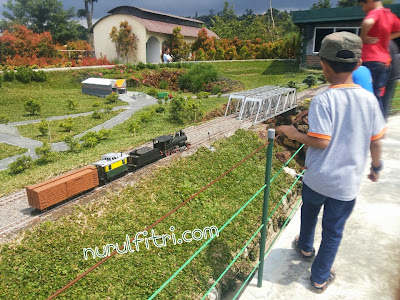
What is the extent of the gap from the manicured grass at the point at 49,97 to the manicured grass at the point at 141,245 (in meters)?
14.2

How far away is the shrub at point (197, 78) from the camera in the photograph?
31203mm

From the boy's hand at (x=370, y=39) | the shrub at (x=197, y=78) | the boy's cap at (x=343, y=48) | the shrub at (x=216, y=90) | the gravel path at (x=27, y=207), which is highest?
the boy's hand at (x=370, y=39)

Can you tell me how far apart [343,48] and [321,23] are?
32535 millimetres

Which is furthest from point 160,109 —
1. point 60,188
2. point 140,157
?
point 60,188

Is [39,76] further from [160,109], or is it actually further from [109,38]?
[109,38]

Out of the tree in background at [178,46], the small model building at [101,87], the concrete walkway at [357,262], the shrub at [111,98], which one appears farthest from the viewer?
the tree in background at [178,46]

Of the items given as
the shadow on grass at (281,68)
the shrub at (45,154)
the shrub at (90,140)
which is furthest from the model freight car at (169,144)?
the shadow on grass at (281,68)

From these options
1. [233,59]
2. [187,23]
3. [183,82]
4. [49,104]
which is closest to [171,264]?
[49,104]

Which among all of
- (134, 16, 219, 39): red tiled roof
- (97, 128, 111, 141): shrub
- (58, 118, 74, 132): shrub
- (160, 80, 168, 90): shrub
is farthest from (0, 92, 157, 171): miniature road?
(134, 16, 219, 39): red tiled roof

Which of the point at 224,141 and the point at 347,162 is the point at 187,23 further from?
the point at 347,162

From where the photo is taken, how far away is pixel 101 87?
26.3 metres

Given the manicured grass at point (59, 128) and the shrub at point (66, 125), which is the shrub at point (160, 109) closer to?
the manicured grass at point (59, 128)

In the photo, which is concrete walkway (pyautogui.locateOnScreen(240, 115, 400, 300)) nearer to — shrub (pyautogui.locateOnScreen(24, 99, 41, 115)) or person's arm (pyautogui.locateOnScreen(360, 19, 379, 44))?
person's arm (pyautogui.locateOnScreen(360, 19, 379, 44))

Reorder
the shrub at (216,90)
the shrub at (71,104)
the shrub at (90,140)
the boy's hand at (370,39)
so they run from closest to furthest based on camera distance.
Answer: the boy's hand at (370,39), the shrub at (90,140), the shrub at (71,104), the shrub at (216,90)
